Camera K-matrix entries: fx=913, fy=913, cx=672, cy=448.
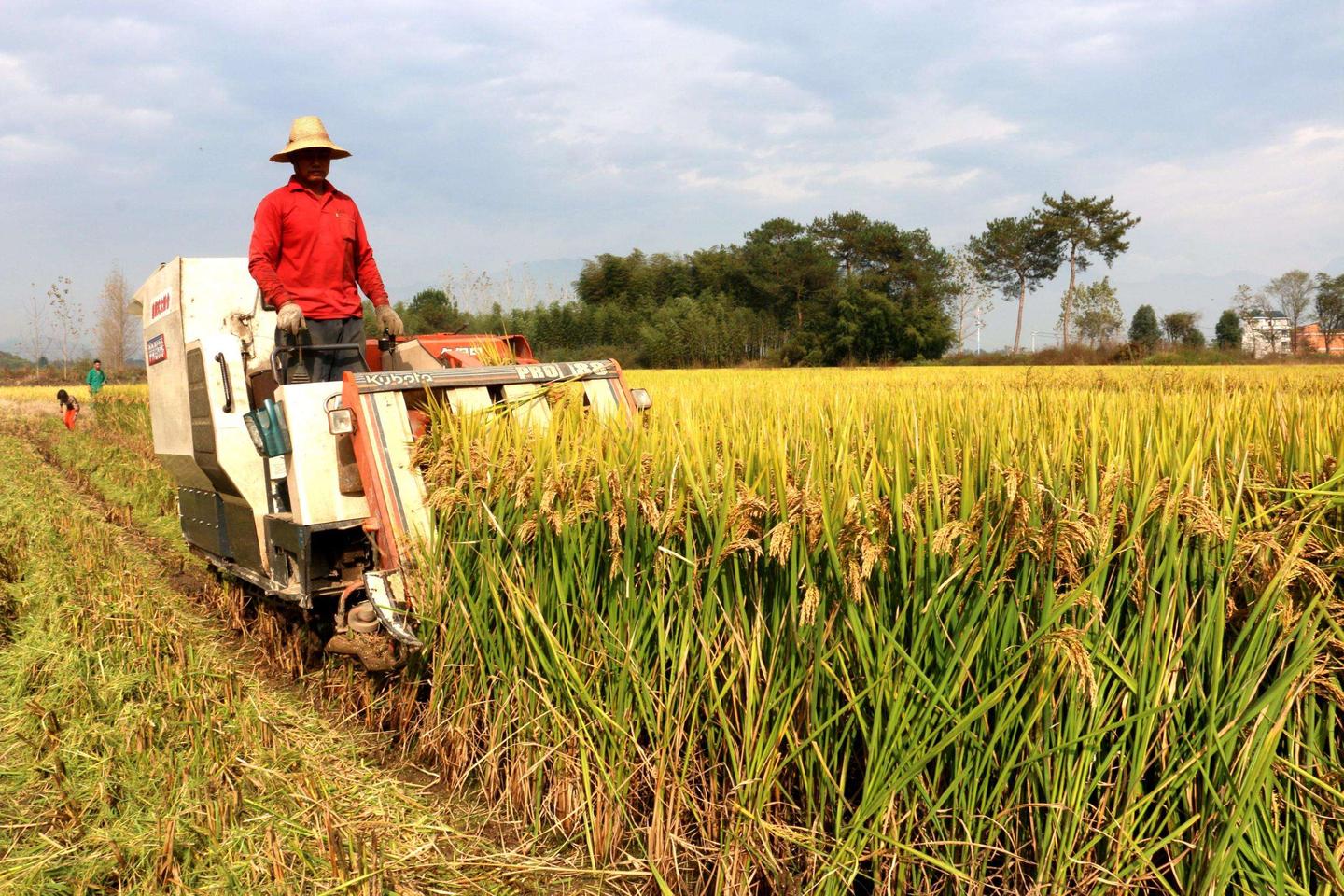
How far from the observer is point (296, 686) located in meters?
4.59

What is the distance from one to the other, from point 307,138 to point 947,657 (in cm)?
434

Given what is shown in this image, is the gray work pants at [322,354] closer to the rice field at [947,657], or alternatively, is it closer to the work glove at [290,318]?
the work glove at [290,318]

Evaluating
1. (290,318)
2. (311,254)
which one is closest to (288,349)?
(290,318)

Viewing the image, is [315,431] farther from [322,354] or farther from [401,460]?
[322,354]

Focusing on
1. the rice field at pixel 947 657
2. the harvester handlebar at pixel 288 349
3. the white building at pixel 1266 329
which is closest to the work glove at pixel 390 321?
the harvester handlebar at pixel 288 349

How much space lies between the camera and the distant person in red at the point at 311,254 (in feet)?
15.6

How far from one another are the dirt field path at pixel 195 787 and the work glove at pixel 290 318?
5.24ft

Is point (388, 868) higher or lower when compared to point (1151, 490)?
lower

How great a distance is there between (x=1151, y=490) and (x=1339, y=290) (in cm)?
7445

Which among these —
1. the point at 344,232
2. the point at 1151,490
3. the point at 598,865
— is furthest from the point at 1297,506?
the point at 344,232

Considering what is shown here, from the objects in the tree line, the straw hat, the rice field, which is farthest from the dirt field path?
the tree line

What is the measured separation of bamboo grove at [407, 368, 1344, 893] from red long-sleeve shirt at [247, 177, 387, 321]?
102 inches

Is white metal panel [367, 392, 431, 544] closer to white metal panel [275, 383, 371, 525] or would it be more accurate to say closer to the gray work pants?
white metal panel [275, 383, 371, 525]

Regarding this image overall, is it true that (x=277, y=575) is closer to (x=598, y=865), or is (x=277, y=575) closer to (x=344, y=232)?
(x=344, y=232)
